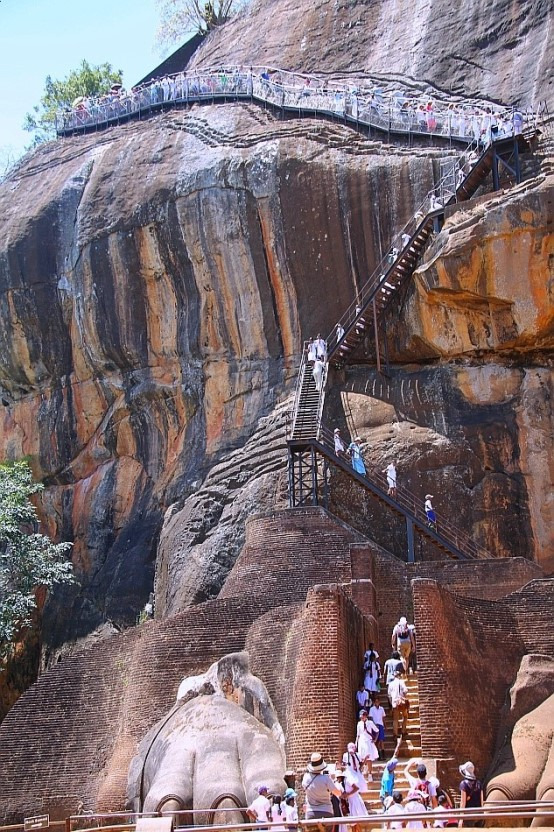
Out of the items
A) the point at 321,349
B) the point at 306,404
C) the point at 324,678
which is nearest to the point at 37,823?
the point at 324,678

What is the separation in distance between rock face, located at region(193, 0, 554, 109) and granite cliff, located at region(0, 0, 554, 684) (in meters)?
0.08

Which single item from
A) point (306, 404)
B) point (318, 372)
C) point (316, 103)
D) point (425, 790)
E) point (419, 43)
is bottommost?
point (425, 790)

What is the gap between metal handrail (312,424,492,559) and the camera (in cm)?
3098

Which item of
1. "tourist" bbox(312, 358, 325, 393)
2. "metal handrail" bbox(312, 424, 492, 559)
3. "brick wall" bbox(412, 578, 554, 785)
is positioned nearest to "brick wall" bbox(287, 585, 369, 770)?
"brick wall" bbox(412, 578, 554, 785)

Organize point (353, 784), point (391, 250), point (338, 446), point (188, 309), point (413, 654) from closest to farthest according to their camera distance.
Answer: point (353, 784), point (413, 654), point (338, 446), point (391, 250), point (188, 309)

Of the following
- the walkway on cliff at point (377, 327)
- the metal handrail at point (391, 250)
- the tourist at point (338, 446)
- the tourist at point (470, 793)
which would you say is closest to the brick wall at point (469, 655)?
the tourist at point (470, 793)

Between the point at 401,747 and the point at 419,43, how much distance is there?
22818 millimetres

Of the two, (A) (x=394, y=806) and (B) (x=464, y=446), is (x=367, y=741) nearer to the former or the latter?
(A) (x=394, y=806)

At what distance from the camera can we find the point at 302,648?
75.7 ft

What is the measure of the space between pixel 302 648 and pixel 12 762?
23.0 ft

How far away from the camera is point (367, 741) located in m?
21.4

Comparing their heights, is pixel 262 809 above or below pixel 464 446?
below

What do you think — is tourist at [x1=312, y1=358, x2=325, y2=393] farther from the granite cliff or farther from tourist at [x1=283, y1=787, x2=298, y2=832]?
tourist at [x1=283, y1=787, x2=298, y2=832]

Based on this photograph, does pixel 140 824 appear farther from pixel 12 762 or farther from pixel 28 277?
pixel 28 277
